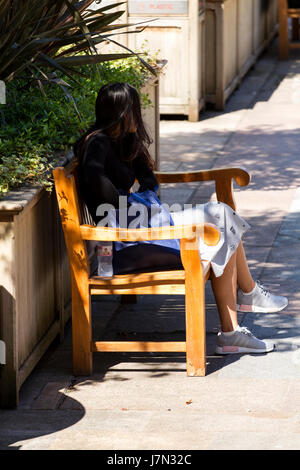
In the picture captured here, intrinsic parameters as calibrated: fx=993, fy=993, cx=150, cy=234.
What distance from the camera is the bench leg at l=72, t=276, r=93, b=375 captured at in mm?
4891

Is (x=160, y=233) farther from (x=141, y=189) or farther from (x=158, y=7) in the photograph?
(x=158, y=7)

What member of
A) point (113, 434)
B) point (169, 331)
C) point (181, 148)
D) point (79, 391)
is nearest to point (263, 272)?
point (169, 331)

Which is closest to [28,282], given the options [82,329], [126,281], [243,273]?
[82,329]

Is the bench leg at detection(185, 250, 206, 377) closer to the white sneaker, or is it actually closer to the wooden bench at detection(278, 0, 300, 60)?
the white sneaker

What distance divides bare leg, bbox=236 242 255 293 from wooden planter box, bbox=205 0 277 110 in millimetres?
6793

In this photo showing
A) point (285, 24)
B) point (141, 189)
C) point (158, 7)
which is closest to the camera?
point (141, 189)

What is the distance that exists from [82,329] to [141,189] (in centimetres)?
87

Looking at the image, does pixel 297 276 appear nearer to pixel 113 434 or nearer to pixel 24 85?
pixel 24 85

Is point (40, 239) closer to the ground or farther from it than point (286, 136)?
farther from it

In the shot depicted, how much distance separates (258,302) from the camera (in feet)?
18.8

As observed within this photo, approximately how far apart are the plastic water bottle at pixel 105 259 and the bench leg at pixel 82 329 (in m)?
0.15

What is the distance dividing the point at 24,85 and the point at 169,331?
187 cm

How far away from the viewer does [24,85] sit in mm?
6270

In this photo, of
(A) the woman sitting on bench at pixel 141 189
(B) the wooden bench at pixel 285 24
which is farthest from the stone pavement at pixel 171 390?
(B) the wooden bench at pixel 285 24
